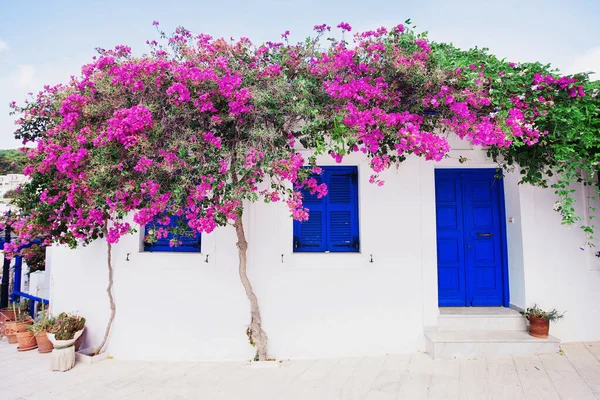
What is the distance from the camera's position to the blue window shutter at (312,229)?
4.44 metres

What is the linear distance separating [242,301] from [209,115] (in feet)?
8.01

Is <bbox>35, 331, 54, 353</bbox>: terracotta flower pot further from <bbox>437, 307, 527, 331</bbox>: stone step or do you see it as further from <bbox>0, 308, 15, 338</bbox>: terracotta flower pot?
<bbox>437, 307, 527, 331</bbox>: stone step

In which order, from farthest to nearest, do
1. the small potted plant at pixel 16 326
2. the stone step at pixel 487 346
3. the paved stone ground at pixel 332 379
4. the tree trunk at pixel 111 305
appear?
1. the small potted plant at pixel 16 326
2. the tree trunk at pixel 111 305
3. the stone step at pixel 487 346
4. the paved stone ground at pixel 332 379

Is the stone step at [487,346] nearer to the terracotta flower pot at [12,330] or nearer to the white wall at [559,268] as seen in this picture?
the white wall at [559,268]

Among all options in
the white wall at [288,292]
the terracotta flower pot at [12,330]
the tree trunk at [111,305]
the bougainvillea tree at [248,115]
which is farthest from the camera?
the terracotta flower pot at [12,330]

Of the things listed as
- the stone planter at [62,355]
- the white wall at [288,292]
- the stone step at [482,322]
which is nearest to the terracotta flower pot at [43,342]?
the stone planter at [62,355]

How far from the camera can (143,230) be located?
4516 mm

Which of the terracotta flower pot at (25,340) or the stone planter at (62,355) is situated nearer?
the stone planter at (62,355)

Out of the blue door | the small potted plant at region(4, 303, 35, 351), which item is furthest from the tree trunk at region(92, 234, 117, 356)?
the blue door

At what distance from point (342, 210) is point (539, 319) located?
9.49 feet

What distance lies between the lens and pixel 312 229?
447 centimetres

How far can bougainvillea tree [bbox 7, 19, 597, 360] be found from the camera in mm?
3350

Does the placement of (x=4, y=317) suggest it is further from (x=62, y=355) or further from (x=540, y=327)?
(x=540, y=327)

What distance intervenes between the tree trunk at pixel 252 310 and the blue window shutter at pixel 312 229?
31.4 inches
